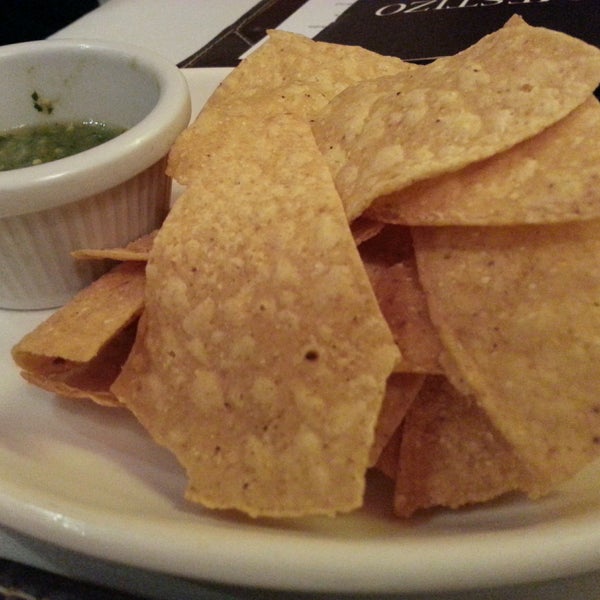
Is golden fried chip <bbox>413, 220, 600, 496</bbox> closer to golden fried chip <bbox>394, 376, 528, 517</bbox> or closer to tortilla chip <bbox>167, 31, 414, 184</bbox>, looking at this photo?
golden fried chip <bbox>394, 376, 528, 517</bbox>

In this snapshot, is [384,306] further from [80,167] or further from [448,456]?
[80,167]

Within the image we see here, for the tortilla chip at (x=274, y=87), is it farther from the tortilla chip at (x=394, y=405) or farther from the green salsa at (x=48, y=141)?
the tortilla chip at (x=394, y=405)

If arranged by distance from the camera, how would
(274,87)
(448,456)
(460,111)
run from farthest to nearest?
(274,87) → (460,111) → (448,456)

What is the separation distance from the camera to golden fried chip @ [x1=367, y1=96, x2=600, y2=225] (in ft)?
2.95

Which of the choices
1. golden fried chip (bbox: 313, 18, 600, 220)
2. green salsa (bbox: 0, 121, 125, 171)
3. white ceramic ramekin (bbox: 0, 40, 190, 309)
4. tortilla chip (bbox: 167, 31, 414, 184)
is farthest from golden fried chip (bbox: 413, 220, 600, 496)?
green salsa (bbox: 0, 121, 125, 171)

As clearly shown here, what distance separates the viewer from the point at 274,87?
1344mm

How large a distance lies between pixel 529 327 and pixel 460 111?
0.33m

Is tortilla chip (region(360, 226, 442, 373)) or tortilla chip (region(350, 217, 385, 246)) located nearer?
tortilla chip (region(360, 226, 442, 373))

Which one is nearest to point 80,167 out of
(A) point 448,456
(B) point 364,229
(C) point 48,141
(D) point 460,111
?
(C) point 48,141

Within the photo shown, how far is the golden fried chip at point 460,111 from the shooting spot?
955 millimetres

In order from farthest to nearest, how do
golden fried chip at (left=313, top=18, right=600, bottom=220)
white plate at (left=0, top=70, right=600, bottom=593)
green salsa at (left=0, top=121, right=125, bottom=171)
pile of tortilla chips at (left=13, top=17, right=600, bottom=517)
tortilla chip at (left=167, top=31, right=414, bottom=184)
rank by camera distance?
green salsa at (left=0, top=121, right=125, bottom=171) < tortilla chip at (left=167, top=31, right=414, bottom=184) < golden fried chip at (left=313, top=18, right=600, bottom=220) < pile of tortilla chips at (left=13, top=17, right=600, bottom=517) < white plate at (left=0, top=70, right=600, bottom=593)

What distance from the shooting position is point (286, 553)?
2.46ft

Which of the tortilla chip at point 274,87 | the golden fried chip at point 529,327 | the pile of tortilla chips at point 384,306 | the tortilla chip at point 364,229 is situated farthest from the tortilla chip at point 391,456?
the tortilla chip at point 274,87

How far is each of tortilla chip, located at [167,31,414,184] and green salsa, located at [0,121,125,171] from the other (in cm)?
29
